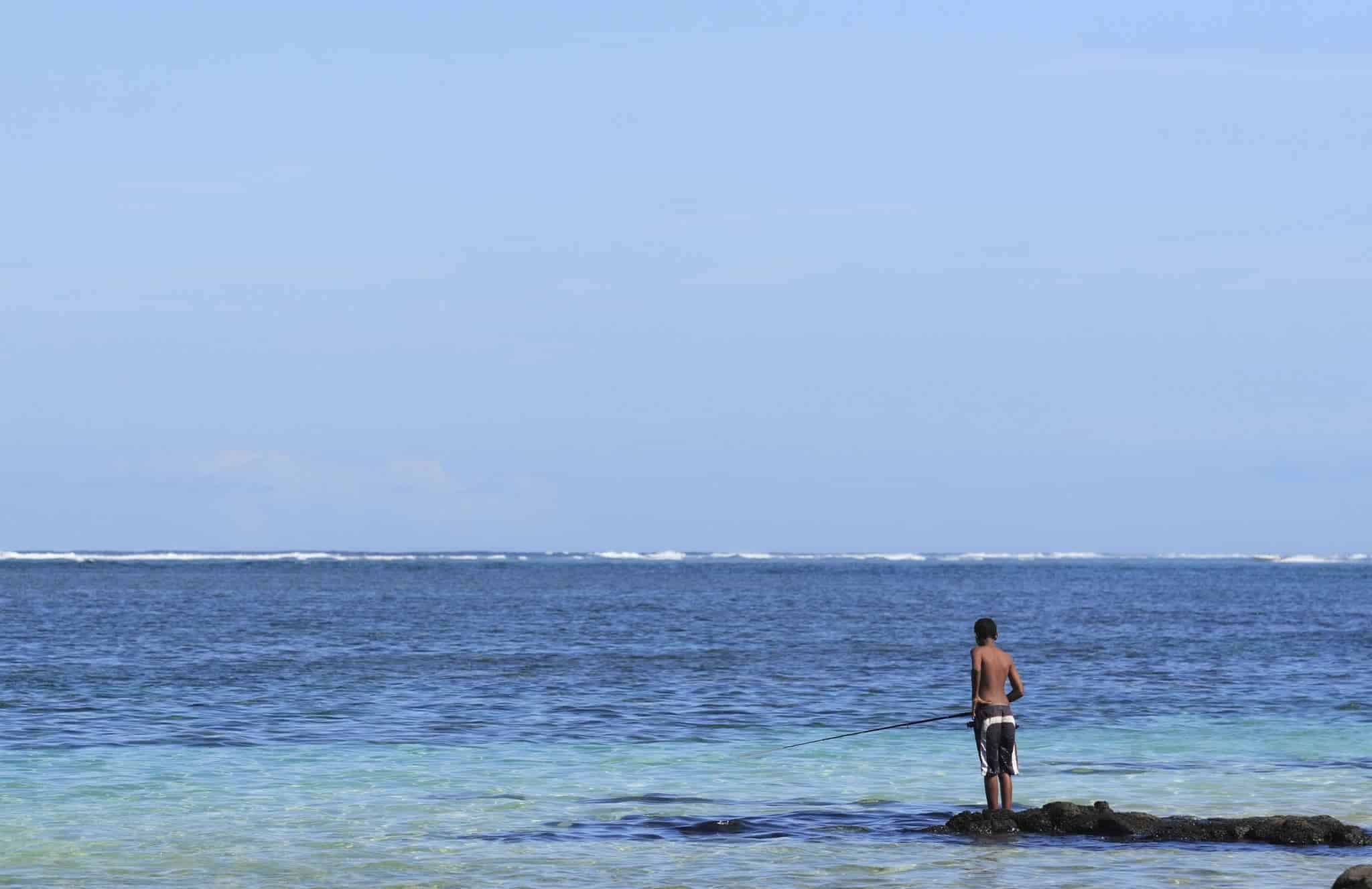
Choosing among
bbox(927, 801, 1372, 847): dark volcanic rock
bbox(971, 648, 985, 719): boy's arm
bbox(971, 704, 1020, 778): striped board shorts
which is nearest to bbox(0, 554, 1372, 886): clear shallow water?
bbox(927, 801, 1372, 847): dark volcanic rock

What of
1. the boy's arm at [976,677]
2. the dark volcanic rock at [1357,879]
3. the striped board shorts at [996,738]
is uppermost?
the boy's arm at [976,677]

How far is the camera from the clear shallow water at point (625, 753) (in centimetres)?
1755

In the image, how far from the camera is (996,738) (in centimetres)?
1884

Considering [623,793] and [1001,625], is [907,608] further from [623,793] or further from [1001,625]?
[623,793]

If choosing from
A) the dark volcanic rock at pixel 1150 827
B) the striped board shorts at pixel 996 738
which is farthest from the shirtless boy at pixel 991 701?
the dark volcanic rock at pixel 1150 827

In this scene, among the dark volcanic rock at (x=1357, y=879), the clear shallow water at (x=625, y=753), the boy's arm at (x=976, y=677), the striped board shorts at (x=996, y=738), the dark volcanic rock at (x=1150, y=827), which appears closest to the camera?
the dark volcanic rock at (x=1357, y=879)

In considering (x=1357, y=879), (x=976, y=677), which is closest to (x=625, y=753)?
(x=976, y=677)

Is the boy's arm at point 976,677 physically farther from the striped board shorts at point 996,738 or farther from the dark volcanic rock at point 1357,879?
the dark volcanic rock at point 1357,879

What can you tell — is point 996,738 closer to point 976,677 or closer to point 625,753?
point 976,677

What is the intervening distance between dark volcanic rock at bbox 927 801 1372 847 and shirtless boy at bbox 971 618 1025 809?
437 mm

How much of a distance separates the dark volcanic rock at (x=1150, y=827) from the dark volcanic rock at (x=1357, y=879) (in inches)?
148

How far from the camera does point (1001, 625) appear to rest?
248 ft

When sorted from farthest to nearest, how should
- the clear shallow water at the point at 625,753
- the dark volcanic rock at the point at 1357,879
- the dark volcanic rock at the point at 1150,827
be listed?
the dark volcanic rock at the point at 1150,827, the clear shallow water at the point at 625,753, the dark volcanic rock at the point at 1357,879

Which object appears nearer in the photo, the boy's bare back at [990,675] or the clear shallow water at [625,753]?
the clear shallow water at [625,753]
